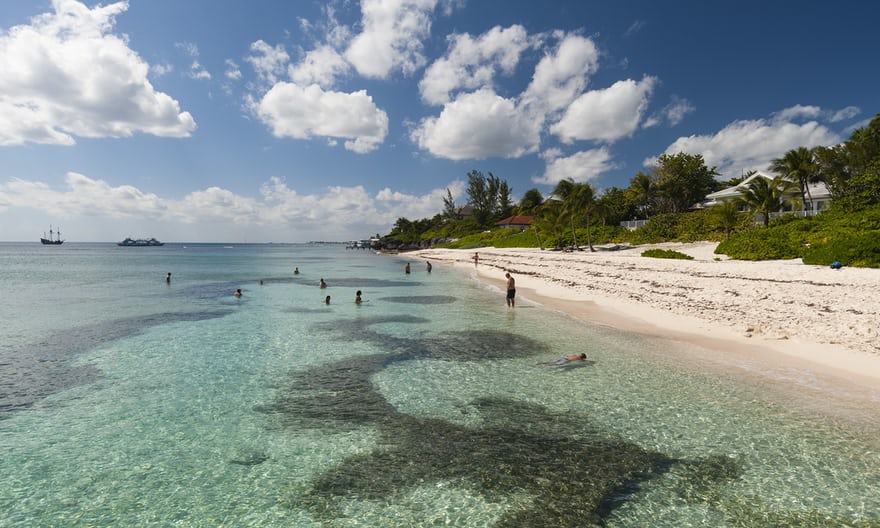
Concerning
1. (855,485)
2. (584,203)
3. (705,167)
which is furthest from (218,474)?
(705,167)

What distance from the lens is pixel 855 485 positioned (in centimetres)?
763

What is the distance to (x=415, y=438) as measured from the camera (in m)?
9.80

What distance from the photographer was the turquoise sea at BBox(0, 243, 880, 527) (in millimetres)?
7195

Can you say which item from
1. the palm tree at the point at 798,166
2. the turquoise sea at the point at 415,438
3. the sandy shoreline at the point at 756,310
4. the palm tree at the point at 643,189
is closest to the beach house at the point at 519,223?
the palm tree at the point at 643,189

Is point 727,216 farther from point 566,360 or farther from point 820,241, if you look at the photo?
point 566,360

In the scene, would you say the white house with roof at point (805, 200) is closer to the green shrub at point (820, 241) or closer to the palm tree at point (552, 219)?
the green shrub at point (820, 241)

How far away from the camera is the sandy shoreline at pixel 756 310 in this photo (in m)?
14.0

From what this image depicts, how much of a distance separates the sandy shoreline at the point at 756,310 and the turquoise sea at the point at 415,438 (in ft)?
6.54

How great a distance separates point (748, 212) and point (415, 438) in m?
62.2

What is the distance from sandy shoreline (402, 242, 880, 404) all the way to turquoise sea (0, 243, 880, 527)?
1994 millimetres

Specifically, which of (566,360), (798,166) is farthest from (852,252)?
(798,166)

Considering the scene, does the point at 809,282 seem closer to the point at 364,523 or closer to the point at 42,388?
the point at 364,523

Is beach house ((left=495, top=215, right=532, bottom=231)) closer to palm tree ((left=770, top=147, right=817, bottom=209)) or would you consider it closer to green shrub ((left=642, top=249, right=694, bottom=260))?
palm tree ((left=770, top=147, right=817, bottom=209))

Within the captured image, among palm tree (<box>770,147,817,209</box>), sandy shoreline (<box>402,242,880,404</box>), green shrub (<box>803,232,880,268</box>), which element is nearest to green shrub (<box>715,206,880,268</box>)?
green shrub (<box>803,232,880,268</box>)
